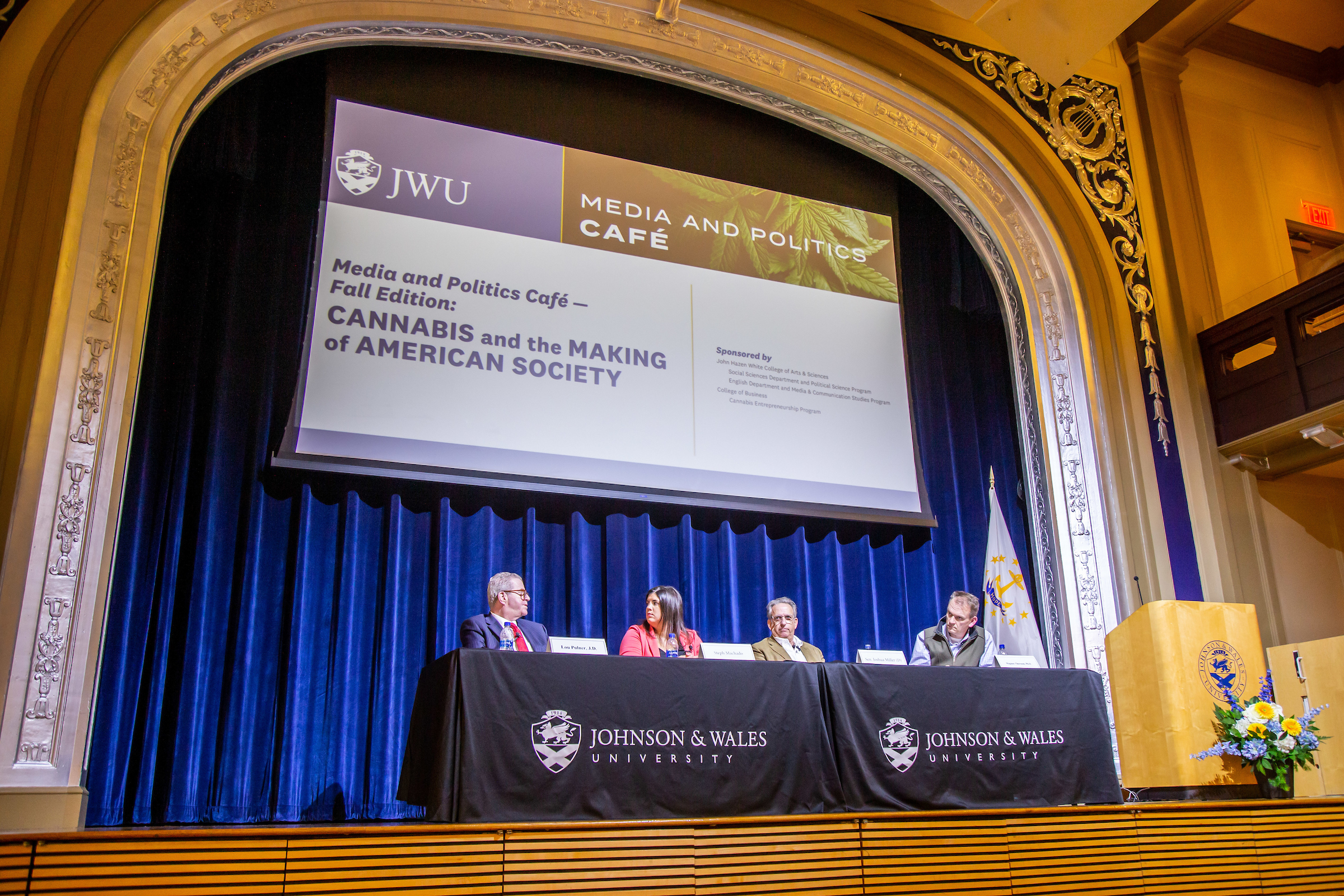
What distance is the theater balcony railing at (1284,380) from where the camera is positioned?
5594 mm

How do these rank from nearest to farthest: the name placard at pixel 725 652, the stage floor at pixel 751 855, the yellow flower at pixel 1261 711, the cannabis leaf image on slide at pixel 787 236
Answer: the stage floor at pixel 751 855 < the name placard at pixel 725 652 < the yellow flower at pixel 1261 711 < the cannabis leaf image on slide at pixel 787 236

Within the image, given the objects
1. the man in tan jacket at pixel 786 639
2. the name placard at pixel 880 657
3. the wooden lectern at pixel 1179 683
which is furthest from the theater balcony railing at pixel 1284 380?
the man in tan jacket at pixel 786 639

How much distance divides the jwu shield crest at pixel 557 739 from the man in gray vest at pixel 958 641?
2.03 meters

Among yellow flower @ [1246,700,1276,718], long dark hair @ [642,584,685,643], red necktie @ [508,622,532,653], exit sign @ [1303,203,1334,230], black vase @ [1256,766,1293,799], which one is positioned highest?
exit sign @ [1303,203,1334,230]

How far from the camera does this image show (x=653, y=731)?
11.6 feet

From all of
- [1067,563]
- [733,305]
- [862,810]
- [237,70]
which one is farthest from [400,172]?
[1067,563]

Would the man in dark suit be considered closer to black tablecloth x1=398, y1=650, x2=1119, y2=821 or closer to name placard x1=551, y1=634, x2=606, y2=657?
name placard x1=551, y1=634, x2=606, y2=657

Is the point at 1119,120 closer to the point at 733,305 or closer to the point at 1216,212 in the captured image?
the point at 1216,212

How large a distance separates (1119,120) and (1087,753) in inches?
178

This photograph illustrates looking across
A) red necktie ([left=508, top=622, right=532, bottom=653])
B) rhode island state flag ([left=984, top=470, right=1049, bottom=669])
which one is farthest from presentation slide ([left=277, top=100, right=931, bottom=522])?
red necktie ([left=508, top=622, right=532, bottom=653])

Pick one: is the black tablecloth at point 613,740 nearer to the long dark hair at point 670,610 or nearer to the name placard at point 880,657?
the name placard at point 880,657

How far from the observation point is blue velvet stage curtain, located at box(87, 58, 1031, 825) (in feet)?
14.7

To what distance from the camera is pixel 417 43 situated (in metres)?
5.62

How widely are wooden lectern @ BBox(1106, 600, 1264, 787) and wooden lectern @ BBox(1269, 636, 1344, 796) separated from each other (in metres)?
0.34
